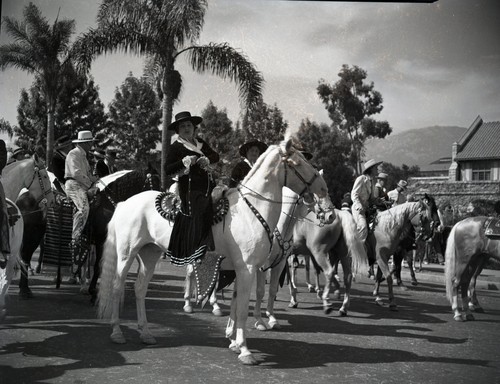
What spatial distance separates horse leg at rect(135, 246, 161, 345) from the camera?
5.64m

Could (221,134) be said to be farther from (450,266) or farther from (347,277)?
(450,266)

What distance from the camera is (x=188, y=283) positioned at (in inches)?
307

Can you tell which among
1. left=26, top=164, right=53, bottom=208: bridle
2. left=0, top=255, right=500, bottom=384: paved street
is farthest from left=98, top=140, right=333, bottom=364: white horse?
left=26, top=164, right=53, bottom=208: bridle

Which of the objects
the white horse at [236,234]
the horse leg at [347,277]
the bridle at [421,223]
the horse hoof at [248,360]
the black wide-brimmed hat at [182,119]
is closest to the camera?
Result: the horse hoof at [248,360]

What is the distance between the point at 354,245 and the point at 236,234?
342 cm

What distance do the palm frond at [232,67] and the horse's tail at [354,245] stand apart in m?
2.54

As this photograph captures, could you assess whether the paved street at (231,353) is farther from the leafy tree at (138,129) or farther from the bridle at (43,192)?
the leafy tree at (138,129)

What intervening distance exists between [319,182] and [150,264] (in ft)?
7.66

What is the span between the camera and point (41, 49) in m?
7.44

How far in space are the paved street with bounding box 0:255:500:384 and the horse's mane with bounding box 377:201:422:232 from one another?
176cm

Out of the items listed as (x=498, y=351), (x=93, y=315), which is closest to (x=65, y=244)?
(x=93, y=315)

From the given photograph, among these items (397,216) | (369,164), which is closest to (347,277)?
(397,216)

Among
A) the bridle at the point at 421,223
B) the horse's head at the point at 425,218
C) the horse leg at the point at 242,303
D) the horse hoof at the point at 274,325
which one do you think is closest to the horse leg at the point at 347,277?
the horse hoof at the point at 274,325

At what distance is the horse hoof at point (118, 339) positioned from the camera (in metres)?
5.53
